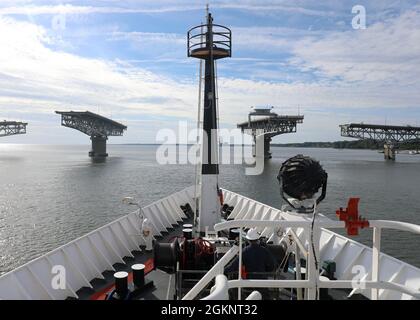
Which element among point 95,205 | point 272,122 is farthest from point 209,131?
point 272,122

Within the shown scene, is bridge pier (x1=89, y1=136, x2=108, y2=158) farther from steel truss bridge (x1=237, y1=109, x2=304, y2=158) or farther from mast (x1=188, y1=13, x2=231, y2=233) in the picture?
mast (x1=188, y1=13, x2=231, y2=233)

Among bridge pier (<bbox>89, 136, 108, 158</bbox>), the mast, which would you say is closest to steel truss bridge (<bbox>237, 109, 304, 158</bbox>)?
bridge pier (<bbox>89, 136, 108, 158</bbox>)

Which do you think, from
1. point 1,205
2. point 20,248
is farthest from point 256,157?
point 20,248

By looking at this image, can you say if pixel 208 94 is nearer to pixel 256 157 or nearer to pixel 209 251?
pixel 209 251

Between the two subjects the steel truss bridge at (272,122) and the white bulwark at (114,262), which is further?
the steel truss bridge at (272,122)

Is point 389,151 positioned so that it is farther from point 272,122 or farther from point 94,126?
point 94,126

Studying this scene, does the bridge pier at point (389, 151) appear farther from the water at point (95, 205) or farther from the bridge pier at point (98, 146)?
the bridge pier at point (98, 146)

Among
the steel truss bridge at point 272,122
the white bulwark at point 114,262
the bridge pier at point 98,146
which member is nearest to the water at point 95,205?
the white bulwark at point 114,262

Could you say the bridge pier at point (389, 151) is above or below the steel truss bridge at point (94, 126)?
below

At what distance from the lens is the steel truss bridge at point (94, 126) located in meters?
101

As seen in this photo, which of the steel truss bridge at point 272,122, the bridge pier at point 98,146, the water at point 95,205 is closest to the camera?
the water at point 95,205

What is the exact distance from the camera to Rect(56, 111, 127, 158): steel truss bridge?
333 ft

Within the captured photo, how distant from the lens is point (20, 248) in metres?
22.0

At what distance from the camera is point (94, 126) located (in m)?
110
